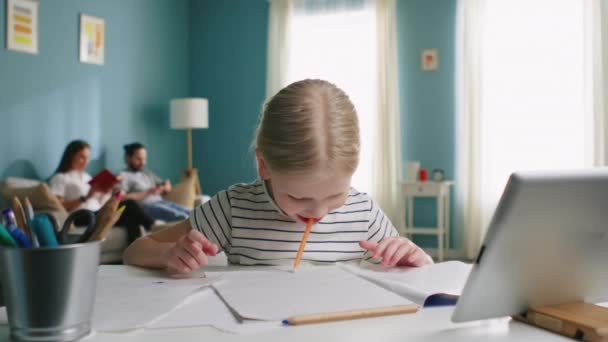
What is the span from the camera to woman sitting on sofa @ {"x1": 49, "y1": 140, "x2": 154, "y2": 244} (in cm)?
404

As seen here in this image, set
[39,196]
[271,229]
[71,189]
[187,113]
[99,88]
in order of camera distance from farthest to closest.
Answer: [187,113]
[99,88]
[71,189]
[39,196]
[271,229]

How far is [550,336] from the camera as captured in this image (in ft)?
2.19

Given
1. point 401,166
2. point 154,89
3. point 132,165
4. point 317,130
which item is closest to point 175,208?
point 132,165

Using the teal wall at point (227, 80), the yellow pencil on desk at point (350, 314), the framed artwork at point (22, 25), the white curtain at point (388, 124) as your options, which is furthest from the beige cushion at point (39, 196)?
the yellow pencil on desk at point (350, 314)

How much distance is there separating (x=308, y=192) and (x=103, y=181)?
3.45 meters

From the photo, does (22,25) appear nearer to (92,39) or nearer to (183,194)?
(92,39)

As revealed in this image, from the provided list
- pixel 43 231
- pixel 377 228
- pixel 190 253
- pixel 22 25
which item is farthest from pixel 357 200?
pixel 22 25

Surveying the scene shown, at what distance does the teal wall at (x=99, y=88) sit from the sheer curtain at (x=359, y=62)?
3.67 ft

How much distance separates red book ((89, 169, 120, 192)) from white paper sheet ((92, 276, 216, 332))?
332 centimetres

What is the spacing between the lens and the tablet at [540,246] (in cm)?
60

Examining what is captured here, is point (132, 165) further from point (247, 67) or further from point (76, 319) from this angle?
point (76, 319)

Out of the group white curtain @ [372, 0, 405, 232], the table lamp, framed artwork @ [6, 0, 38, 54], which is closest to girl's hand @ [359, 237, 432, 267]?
framed artwork @ [6, 0, 38, 54]

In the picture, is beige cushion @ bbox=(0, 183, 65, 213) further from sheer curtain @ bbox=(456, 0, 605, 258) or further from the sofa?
sheer curtain @ bbox=(456, 0, 605, 258)

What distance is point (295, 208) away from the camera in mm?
1104
